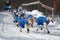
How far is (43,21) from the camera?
46.0ft

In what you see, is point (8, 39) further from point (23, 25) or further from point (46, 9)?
point (46, 9)

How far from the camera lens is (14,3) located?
5972 centimetres

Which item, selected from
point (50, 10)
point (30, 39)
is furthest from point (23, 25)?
point (50, 10)

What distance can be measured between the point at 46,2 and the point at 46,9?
8894 millimetres

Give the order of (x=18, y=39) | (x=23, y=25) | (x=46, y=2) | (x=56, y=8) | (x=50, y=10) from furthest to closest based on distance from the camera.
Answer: (x=46, y=2) → (x=56, y=8) → (x=50, y=10) → (x=23, y=25) → (x=18, y=39)

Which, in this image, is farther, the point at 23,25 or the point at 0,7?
the point at 0,7

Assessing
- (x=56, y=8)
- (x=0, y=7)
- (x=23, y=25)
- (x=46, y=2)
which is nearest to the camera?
(x=23, y=25)

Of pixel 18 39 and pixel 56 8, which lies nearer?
pixel 18 39

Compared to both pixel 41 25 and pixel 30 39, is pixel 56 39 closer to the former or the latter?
pixel 30 39

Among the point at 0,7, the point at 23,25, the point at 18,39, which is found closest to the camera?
the point at 18,39

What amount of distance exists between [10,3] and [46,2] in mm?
13024

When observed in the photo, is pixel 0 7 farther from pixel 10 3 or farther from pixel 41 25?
pixel 41 25

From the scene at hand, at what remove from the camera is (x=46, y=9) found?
139 ft

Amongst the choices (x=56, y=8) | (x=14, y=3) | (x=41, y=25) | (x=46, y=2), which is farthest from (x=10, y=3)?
(x=41, y=25)
